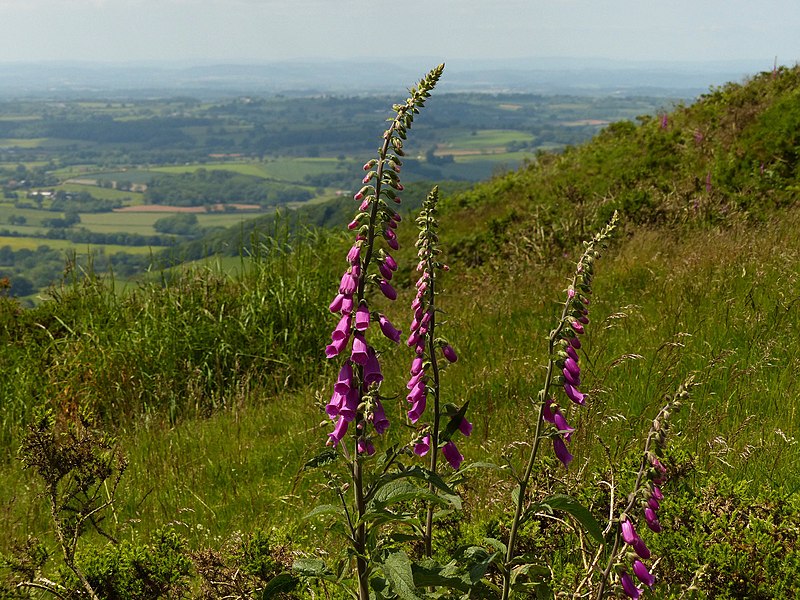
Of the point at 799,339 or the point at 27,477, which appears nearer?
the point at 799,339

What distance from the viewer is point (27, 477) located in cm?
642

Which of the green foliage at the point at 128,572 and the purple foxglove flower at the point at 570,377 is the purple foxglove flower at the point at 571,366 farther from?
the green foliage at the point at 128,572

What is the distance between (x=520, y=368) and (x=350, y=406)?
399cm

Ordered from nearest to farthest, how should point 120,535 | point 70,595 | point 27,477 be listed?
point 70,595, point 120,535, point 27,477

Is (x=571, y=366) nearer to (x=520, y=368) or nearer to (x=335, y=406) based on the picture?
(x=335, y=406)

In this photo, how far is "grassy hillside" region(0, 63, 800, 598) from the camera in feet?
10.5

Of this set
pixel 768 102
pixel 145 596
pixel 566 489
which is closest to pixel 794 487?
pixel 566 489

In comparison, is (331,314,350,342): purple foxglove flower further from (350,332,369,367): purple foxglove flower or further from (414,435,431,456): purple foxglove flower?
(414,435,431,456): purple foxglove flower

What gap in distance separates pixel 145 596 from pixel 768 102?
13.8 m

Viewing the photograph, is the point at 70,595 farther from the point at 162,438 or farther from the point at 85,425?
the point at 162,438

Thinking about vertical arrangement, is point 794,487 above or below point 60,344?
above

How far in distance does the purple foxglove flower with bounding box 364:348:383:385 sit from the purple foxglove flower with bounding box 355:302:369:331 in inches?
4.7

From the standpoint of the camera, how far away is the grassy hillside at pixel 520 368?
3.20 m

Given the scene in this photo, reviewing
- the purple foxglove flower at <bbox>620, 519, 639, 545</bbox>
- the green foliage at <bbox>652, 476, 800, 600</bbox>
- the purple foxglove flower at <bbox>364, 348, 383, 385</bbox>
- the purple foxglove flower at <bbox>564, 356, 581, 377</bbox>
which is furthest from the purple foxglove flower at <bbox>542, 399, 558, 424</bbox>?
the green foliage at <bbox>652, 476, 800, 600</bbox>
